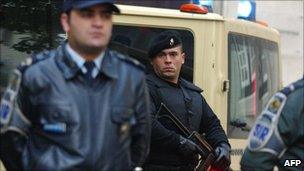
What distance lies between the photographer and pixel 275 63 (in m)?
6.28

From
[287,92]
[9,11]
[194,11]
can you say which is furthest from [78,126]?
[194,11]

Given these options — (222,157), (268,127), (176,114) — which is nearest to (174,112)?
(176,114)

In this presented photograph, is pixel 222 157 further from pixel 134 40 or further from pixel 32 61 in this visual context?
pixel 32 61

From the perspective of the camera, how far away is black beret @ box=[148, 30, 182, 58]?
15.6ft

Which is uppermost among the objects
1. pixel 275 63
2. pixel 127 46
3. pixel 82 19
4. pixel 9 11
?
pixel 82 19

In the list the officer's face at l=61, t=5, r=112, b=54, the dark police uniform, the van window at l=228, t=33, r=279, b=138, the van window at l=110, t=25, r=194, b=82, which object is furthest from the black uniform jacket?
the officer's face at l=61, t=5, r=112, b=54

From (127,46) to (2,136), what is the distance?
2.21 meters

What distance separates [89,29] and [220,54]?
2448 millimetres

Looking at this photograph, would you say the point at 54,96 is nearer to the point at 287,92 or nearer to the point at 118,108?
the point at 118,108

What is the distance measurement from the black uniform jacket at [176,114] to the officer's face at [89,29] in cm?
153

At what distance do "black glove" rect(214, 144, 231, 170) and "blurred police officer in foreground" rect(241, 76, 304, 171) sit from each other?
142 cm

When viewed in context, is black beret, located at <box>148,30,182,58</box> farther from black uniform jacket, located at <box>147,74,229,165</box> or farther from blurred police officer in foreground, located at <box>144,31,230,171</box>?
black uniform jacket, located at <box>147,74,229,165</box>

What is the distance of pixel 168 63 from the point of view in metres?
4.71

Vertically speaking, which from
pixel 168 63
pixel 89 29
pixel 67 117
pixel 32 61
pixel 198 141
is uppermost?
pixel 89 29
